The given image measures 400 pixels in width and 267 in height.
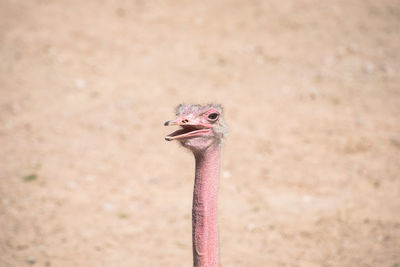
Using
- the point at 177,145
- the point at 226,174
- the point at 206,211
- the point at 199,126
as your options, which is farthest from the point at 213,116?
the point at 177,145

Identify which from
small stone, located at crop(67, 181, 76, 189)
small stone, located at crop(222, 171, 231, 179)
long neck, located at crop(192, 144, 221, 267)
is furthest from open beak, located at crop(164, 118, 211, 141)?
small stone, located at crop(67, 181, 76, 189)

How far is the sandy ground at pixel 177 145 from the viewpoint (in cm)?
537

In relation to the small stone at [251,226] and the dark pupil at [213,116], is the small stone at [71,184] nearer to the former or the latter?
the small stone at [251,226]

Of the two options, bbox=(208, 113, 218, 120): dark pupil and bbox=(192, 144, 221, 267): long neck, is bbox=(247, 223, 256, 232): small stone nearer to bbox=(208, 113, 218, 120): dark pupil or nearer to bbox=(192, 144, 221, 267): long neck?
bbox=(192, 144, 221, 267): long neck

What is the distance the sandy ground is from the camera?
537cm

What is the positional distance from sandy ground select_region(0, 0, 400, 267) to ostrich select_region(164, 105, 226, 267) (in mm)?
2114

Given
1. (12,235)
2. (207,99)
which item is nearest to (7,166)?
(12,235)

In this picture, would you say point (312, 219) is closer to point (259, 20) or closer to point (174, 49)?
point (174, 49)

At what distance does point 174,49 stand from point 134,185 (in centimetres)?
399

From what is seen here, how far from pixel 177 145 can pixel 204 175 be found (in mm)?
3827

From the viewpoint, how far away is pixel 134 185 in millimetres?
6297

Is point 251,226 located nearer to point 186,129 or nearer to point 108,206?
point 108,206

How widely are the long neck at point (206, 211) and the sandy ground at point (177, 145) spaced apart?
6.89 ft

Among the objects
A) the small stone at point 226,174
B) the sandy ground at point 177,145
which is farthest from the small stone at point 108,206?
the small stone at point 226,174
